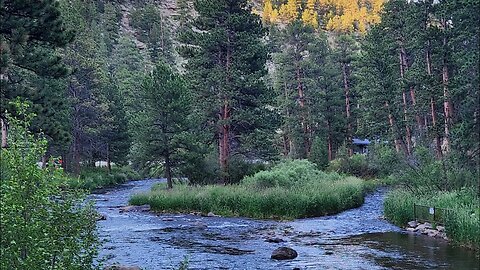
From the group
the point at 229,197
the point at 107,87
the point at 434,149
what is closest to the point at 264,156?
the point at 229,197

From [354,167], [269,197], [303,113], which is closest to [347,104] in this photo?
[303,113]

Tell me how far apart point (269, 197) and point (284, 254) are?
11125 millimetres

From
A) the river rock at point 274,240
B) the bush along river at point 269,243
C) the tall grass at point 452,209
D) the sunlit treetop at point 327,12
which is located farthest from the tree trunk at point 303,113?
the sunlit treetop at point 327,12

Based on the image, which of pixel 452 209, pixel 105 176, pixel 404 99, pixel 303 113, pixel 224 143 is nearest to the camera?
pixel 452 209

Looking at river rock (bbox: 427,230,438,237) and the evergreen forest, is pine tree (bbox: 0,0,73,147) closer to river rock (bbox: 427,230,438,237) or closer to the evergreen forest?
the evergreen forest

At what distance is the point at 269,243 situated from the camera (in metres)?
20.3

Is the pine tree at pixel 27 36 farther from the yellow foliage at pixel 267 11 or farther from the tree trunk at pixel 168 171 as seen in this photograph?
the yellow foliage at pixel 267 11

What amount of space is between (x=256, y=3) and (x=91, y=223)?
646 feet

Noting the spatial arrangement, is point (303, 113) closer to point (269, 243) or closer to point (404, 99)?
point (404, 99)

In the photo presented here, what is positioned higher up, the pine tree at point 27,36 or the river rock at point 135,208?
the pine tree at point 27,36

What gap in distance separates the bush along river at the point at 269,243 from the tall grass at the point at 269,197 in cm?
112

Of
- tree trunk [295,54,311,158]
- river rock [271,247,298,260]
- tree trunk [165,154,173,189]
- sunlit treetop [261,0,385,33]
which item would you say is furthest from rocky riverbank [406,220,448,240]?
sunlit treetop [261,0,385,33]

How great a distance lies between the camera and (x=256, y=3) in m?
198

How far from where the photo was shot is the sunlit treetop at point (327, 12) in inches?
6348
